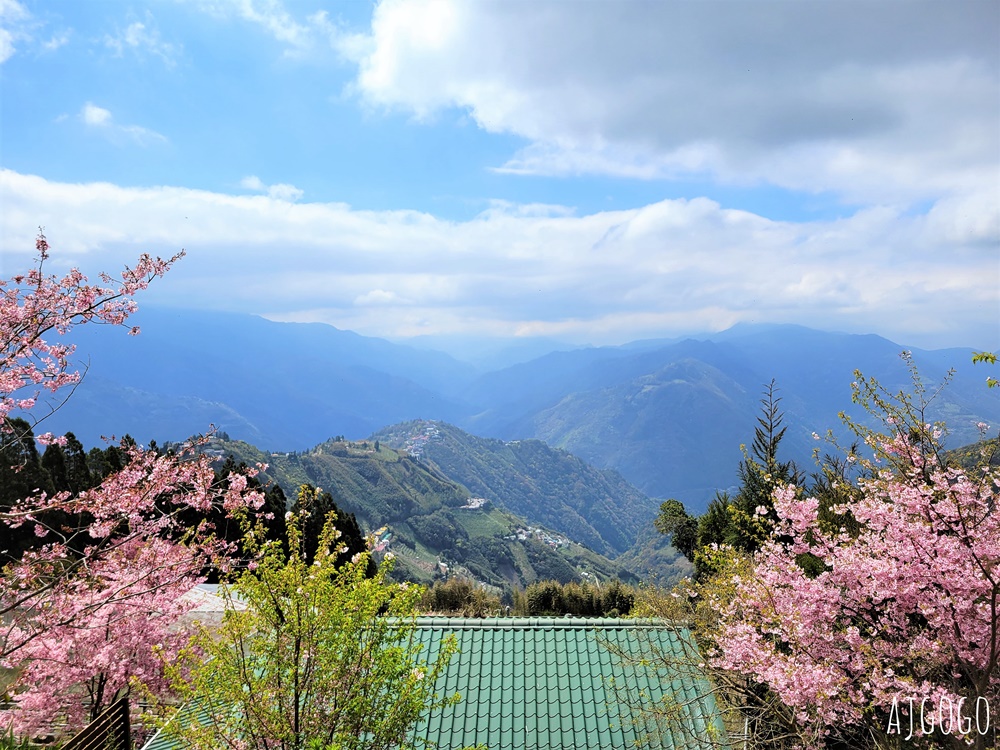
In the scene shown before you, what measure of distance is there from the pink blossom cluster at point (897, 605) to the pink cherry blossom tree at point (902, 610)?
0.02m

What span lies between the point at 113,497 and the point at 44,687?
5075mm

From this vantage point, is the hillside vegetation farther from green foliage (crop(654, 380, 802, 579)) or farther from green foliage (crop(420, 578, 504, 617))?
green foliage (crop(420, 578, 504, 617))

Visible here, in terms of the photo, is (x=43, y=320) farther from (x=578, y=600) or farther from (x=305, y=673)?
(x=578, y=600)

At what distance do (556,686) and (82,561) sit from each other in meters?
7.06

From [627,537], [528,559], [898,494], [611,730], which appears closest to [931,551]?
[898,494]

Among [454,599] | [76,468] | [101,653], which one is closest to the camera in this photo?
[101,653]

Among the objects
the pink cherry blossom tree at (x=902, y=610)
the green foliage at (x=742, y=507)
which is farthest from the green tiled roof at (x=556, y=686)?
the green foliage at (x=742, y=507)

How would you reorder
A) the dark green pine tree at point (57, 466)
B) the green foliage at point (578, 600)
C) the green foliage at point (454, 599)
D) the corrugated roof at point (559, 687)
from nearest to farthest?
the corrugated roof at point (559, 687), the green foliage at point (454, 599), the green foliage at point (578, 600), the dark green pine tree at point (57, 466)

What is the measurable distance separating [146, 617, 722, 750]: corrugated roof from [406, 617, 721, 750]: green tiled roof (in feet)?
0.05

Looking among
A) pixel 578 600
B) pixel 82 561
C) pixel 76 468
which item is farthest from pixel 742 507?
pixel 76 468

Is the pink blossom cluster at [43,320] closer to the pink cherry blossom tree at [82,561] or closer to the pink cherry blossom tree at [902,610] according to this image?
the pink cherry blossom tree at [82,561]

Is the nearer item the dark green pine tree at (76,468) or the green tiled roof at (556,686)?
the green tiled roof at (556,686)

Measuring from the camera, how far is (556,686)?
31.4ft

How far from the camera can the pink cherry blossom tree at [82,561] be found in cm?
649
